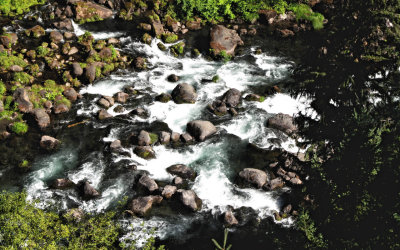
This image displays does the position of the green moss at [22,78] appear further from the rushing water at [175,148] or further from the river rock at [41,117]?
the rushing water at [175,148]

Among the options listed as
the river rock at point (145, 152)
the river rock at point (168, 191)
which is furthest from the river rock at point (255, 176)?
the river rock at point (145, 152)

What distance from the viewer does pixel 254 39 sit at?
Result: 103 feet

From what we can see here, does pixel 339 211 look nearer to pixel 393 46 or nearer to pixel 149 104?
pixel 393 46

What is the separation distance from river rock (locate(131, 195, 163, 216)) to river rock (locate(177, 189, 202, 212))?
103cm

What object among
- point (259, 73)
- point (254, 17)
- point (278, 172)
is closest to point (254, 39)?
point (254, 17)

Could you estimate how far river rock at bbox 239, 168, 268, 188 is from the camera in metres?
18.8

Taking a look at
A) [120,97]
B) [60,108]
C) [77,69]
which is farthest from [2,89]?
[120,97]

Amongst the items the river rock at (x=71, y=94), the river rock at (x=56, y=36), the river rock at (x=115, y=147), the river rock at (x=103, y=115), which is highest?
the river rock at (x=56, y=36)

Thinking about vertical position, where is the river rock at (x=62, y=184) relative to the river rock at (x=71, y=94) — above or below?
below

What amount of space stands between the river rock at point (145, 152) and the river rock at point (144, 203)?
3010mm

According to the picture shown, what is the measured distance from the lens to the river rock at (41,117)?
2142 cm

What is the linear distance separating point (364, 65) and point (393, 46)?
116cm

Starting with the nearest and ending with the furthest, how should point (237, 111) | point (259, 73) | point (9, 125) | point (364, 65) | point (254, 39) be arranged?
1. point (364, 65)
2. point (9, 125)
3. point (237, 111)
4. point (259, 73)
5. point (254, 39)

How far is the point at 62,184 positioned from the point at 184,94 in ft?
32.0
